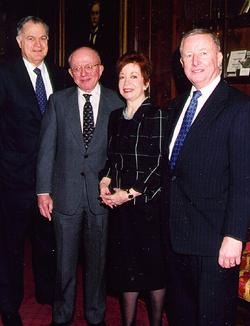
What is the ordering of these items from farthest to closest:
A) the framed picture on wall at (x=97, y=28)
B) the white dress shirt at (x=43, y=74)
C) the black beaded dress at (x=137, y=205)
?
the framed picture on wall at (x=97, y=28)
the white dress shirt at (x=43, y=74)
the black beaded dress at (x=137, y=205)

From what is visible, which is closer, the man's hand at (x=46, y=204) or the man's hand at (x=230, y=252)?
the man's hand at (x=230, y=252)

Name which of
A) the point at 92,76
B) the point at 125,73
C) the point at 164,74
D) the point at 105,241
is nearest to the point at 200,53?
the point at 125,73

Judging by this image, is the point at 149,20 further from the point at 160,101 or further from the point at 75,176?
the point at 75,176

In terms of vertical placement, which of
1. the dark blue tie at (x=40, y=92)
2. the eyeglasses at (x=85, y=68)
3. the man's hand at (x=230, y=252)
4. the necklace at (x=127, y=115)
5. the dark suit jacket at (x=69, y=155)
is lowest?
the man's hand at (x=230, y=252)

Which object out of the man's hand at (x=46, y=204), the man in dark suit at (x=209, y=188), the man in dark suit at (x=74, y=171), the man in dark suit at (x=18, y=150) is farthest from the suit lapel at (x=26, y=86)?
the man in dark suit at (x=209, y=188)

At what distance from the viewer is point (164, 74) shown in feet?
11.0

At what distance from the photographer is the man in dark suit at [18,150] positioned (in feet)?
8.80

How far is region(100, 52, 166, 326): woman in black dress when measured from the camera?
2.26 meters

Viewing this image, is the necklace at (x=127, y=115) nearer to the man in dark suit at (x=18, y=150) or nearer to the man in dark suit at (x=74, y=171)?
the man in dark suit at (x=74, y=171)

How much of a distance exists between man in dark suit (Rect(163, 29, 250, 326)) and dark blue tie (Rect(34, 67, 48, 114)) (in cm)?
105

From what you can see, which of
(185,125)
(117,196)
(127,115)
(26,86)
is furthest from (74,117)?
(185,125)

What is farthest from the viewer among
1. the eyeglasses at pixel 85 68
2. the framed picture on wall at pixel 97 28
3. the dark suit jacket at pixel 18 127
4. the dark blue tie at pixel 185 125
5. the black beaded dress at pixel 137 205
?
the framed picture on wall at pixel 97 28

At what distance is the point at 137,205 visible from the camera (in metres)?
2.30

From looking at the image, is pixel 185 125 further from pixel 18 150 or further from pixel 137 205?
pixel 18 150
